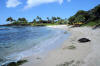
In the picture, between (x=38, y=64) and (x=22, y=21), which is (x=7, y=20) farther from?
(x=38, y=64)

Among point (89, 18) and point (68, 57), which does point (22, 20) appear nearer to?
point (89, 18)

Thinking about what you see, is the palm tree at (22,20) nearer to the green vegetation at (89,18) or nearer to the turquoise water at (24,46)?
the green vegetation at (89,18)

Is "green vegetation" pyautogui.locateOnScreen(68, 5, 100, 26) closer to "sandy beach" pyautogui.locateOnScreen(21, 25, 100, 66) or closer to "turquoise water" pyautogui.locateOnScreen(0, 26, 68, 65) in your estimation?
"turquoise water" pyautogui.locateOnScreen(0, 26, 68, 65)

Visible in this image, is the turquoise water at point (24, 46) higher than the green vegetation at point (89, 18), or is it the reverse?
the green vegetation at point (89, 18)

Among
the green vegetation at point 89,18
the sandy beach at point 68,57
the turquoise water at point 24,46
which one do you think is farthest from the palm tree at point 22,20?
the sandy beach at point 68,57

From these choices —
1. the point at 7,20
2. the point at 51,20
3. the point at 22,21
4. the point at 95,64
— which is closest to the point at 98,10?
the point at 95,64

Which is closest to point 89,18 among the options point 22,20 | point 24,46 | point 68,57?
point 24,46

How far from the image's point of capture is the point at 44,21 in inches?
5138

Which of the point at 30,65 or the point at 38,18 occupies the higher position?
the point at 38,18

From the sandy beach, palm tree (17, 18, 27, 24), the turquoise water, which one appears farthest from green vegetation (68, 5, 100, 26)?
palm tree (17, 18, 27, 24)

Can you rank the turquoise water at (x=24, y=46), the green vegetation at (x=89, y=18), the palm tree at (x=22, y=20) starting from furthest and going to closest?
the palm tree at (x=22, y=20), the green vegetation at (x=89, y=18), the turquoise water at (x=24, y=46)

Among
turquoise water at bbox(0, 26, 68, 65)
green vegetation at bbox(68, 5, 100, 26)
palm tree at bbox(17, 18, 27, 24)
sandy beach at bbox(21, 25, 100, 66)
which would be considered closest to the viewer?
sandy beach at bbox(21, 25, 100, 66)

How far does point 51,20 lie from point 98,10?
79.6 m

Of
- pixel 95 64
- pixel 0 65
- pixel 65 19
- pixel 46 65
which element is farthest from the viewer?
pixel 65 19
